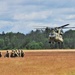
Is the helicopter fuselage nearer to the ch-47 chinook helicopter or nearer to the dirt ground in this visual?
the ch-47 chinook helicopter

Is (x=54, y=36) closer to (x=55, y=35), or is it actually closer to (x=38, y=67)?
(x=55, y=35)

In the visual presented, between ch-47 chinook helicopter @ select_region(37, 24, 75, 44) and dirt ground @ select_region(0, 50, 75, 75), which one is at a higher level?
ch-47 chinook helicopter @ select_region(37, 24, 75, 44)

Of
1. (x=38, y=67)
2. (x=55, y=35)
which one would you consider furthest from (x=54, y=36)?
(x=38, y=67)

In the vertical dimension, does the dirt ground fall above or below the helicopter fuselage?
below

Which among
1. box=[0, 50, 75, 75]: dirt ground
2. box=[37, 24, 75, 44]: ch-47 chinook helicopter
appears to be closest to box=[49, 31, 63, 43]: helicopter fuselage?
box=[37, 24, 75, 44]: ch-47 chinook helicopter

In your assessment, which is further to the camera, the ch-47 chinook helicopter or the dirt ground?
the ch-47 chinook helicopter

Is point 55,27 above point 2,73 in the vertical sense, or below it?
above

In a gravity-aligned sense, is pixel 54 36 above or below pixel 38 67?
above

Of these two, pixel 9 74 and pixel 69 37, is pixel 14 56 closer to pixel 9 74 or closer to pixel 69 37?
pixel 9 74

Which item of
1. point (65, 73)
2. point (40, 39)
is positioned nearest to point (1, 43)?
point (40, 39)

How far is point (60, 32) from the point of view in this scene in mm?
86625

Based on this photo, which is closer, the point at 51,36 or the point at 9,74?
the point at 9,74

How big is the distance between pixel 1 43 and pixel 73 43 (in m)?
30.4

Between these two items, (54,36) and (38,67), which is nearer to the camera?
(38,67)
